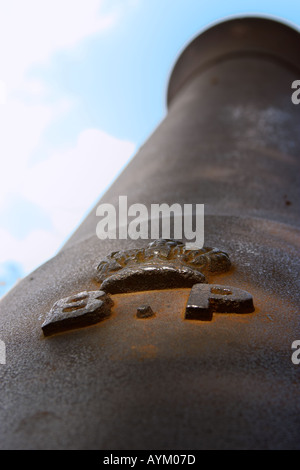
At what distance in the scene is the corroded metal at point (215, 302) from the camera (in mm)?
621

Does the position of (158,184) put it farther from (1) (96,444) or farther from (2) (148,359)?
(1) (96,444)

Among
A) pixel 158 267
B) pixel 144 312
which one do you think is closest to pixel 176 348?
pixel 144 312

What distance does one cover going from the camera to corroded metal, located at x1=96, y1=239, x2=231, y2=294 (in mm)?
732

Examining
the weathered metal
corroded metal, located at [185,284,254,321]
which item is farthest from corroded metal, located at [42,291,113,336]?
corroded metal, located at [185,284,254,321]

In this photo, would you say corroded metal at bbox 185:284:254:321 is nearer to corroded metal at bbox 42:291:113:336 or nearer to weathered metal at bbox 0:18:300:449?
weathered metal at bbox 0:18:300:449

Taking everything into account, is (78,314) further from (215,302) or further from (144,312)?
(215,302)

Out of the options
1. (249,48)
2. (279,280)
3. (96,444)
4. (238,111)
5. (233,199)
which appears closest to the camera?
(96,444)

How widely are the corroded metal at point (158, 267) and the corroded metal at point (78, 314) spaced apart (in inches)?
2.4

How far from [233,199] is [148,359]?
74cm

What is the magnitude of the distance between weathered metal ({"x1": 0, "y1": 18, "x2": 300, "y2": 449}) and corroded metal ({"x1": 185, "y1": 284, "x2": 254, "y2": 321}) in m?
0.01

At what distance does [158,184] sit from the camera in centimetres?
130

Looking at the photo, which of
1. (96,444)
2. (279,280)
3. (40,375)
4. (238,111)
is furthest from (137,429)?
(238,111)

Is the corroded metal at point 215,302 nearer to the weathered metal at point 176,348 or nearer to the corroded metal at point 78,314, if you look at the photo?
the weathered metal at point 176,348

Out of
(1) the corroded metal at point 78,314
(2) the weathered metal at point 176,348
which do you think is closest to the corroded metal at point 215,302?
(2) the weathered metal at point 176,348
